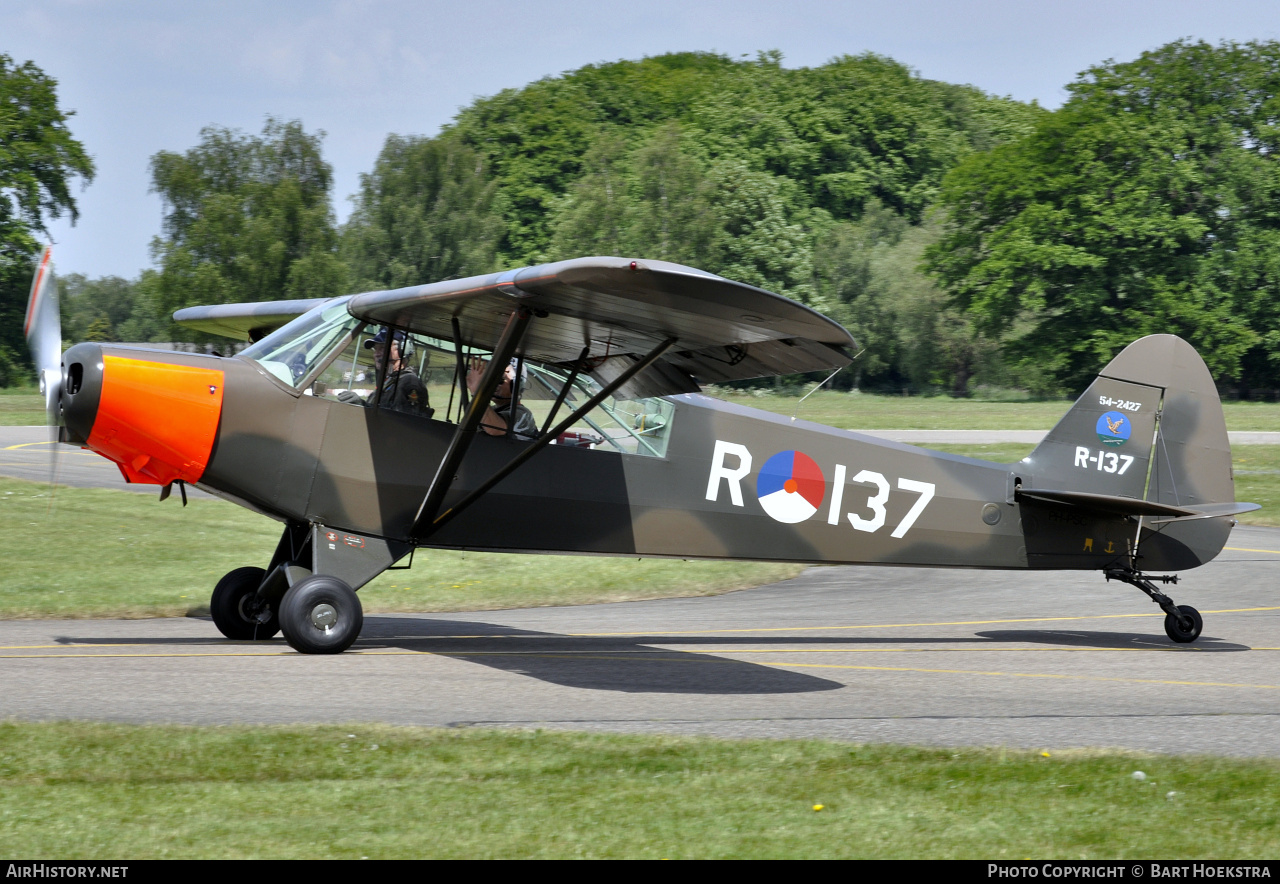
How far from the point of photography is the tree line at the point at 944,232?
158 feet

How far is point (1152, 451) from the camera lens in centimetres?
1156

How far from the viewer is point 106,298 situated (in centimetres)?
9688

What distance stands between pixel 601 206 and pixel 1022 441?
997 inches

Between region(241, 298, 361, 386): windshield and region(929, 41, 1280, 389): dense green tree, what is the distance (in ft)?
161

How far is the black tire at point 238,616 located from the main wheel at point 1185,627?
791 centimetres

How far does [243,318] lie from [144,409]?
3.62m

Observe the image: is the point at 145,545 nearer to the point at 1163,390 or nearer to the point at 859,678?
the point at 859,678

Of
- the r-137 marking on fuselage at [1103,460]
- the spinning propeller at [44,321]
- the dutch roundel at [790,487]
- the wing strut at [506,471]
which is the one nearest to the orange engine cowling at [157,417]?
the spinning propeller at [44,321]

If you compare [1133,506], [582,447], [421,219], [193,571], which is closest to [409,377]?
[582,447]

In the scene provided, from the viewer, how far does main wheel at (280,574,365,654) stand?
354 inches

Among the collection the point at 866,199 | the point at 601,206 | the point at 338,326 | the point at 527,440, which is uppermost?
the point at 866,199

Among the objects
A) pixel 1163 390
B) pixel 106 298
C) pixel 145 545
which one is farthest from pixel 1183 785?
pixel 106 298

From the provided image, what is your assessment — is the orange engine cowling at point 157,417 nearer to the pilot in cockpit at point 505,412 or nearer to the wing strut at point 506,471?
the wing strut at point 506,471

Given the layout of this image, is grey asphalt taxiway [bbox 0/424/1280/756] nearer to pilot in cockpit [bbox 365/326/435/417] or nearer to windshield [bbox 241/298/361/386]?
pilot in cockpit [bbox 365/326/435/417]
